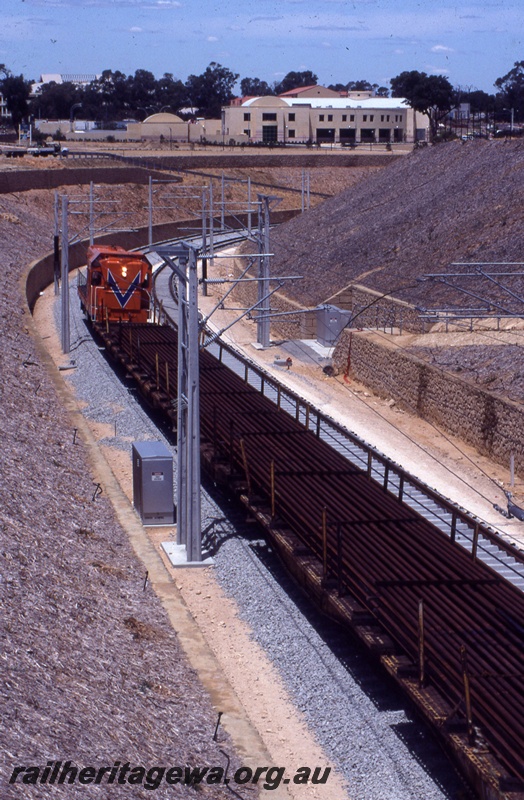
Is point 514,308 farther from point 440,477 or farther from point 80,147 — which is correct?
point 80,147

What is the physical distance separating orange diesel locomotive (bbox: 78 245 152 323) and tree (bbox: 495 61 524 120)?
316ft

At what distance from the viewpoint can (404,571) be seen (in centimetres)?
1412

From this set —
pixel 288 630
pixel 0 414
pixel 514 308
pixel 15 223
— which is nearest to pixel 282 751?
pixel 288 630

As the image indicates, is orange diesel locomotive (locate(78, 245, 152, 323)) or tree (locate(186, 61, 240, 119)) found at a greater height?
tree (locate(186, 61, 240, 119))

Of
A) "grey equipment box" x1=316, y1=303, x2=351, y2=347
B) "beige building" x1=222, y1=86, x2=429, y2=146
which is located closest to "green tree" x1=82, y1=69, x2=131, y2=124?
"beige building" x1=222, y1=86, x2=429, y2=146

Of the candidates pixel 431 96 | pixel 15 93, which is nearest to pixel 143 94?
pixel 15 93

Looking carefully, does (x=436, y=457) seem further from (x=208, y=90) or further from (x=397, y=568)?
(x=208, y=90)

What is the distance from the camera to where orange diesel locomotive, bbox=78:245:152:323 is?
38531mm

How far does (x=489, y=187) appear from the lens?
53.4 meters

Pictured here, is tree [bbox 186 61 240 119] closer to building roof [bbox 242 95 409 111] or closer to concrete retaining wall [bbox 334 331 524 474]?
building roof [bbox 242 95 409 111]

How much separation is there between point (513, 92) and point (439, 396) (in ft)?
392

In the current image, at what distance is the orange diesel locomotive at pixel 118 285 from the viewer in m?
38.5

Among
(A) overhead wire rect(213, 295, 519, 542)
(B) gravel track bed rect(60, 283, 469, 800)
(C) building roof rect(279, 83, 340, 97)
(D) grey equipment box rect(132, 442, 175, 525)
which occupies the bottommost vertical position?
(A) overhead wire rect(213, 295, 519, 542)

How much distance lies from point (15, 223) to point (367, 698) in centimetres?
5743
